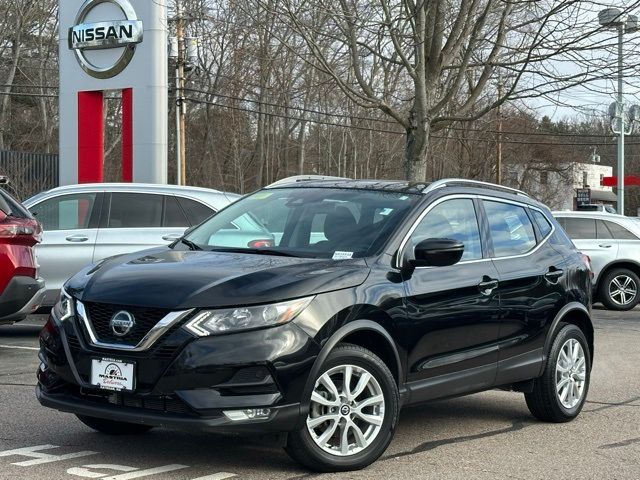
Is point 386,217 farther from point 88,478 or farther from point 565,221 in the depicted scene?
point 565,221

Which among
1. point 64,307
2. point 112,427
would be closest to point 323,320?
point 64,307

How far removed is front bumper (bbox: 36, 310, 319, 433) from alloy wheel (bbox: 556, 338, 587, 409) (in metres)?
2.74

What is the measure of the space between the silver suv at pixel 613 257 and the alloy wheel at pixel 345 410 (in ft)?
41.9

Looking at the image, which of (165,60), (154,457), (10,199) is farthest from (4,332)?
(165,60)

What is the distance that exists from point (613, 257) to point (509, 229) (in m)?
11.2

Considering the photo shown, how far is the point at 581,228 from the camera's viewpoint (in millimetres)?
18188

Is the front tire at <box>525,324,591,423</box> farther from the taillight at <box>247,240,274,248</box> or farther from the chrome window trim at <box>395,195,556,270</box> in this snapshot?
the taillight at <box>247,240,274,248</box>

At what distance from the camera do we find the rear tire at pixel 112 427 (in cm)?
639

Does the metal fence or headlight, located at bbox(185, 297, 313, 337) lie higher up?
the metal fence

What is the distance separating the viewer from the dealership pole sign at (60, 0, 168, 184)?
21.1 metres

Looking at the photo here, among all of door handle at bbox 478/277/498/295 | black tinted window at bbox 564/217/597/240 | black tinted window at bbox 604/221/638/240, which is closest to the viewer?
door handle at bbox 478/277/498/295

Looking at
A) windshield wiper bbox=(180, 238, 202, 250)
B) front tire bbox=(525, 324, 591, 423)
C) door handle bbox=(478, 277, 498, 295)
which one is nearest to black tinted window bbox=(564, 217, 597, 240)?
front tire bbox=(525, 324, 591, 423)

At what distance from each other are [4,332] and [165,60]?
32.5ft

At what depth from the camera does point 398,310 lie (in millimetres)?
5973
